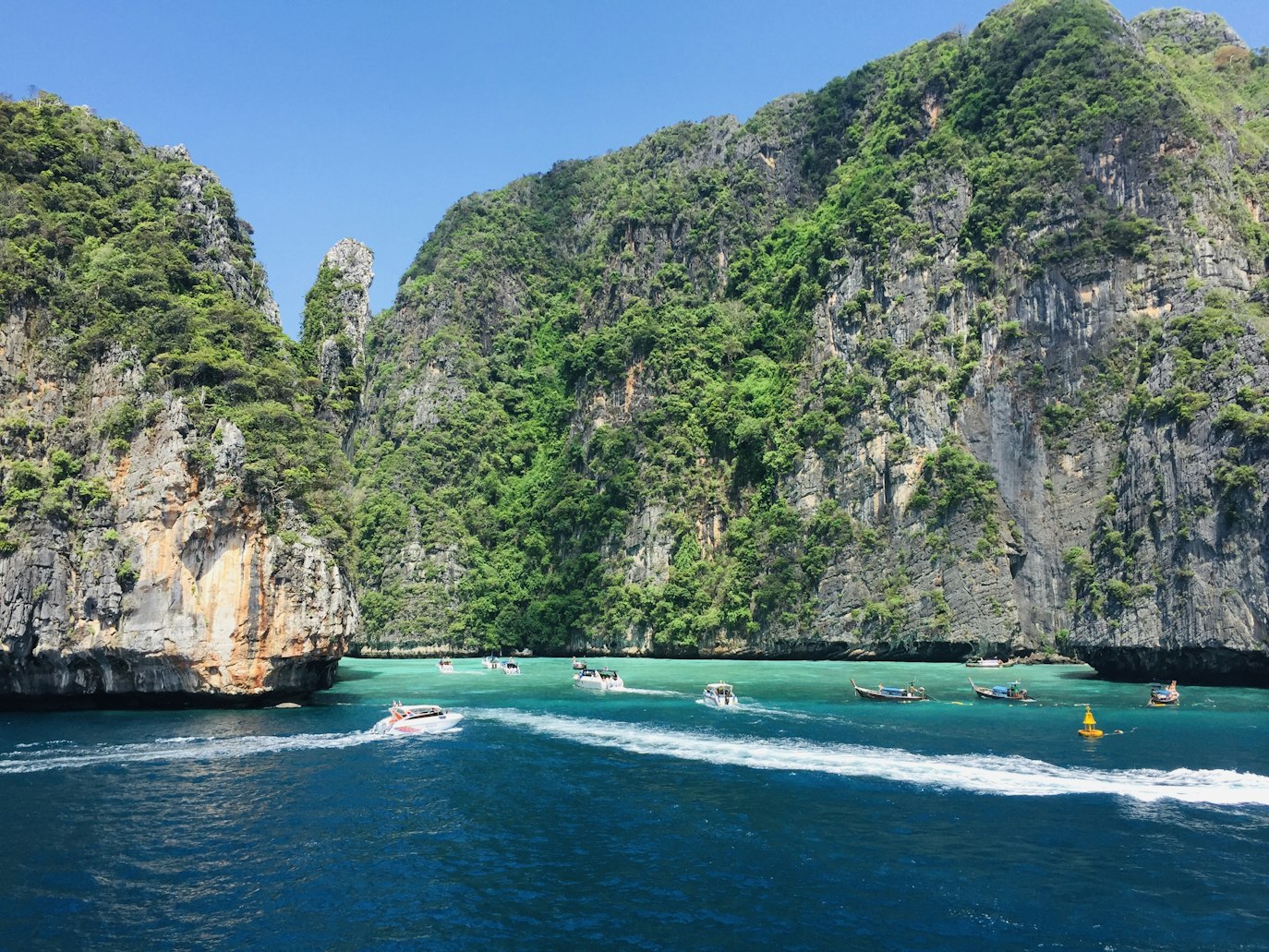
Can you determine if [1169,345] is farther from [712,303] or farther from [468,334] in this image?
[468,334]

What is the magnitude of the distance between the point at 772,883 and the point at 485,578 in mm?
100579

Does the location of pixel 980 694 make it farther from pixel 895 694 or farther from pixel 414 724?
pixel 414 724

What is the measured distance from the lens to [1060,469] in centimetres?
8731

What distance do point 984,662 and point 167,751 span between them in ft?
225

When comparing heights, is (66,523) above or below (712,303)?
below

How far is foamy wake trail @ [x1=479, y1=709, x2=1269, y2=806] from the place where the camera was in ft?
98.0

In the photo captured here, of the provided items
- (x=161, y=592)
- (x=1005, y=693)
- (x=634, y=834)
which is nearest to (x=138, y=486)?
(x=161, y=592)

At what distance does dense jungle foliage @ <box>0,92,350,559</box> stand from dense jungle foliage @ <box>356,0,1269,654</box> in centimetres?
5464

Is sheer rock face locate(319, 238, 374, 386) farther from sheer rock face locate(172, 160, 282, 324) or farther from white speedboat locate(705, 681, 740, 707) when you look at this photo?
white speedboat locate(705, 681, 740, 707)

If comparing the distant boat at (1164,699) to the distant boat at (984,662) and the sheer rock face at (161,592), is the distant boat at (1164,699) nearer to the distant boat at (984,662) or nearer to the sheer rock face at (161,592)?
the distant boat at (984,662)

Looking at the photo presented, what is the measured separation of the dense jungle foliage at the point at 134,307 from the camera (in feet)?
156

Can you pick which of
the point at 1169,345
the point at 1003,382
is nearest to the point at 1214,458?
the point at 1169,345

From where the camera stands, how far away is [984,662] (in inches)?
3152

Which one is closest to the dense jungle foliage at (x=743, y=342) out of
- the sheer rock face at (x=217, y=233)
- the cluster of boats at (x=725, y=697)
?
the cluster of boats at (x=725, y=697)
